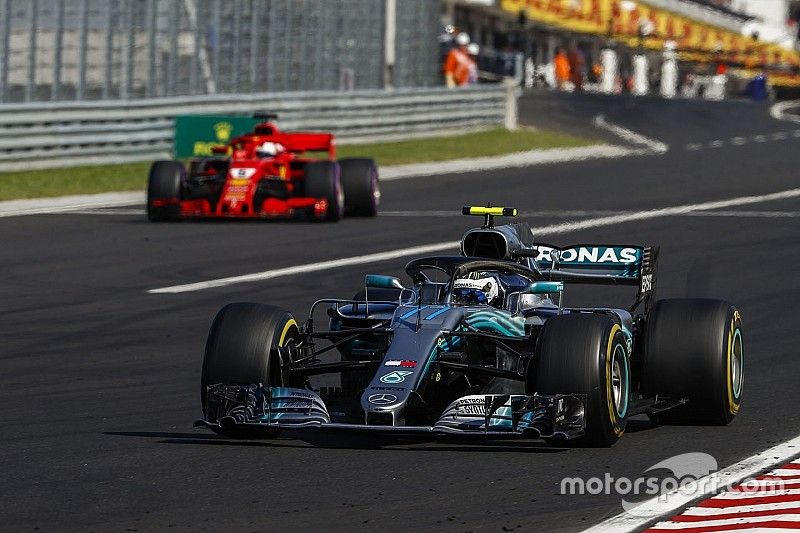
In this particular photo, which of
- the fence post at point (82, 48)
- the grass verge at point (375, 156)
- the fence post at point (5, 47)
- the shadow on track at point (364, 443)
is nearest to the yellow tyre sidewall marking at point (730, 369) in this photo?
the shadow on track at point (364, 443)

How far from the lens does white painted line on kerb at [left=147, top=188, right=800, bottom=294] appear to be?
645 inches

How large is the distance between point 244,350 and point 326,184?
12.8 meters

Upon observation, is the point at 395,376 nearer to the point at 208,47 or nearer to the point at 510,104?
the point at 208,47

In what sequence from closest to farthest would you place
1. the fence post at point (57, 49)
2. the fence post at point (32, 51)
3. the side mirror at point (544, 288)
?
the side mirror at point (544, 288), the fence post at point (32, 51), the fence post at point (57, 49)

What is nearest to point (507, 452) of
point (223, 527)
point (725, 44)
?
point (223, 527)

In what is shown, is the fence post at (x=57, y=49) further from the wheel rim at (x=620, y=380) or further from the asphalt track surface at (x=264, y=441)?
the wheel rim at (x=620, y=380)

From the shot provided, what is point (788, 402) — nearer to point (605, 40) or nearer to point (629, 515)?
point (629, 515)

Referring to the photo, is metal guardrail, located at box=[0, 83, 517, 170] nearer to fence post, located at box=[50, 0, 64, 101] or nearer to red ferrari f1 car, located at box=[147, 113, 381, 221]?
fence post, located at box=[50, 0, 64, 101]

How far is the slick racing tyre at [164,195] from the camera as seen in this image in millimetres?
21672

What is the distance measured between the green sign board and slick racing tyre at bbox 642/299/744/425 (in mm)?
18327

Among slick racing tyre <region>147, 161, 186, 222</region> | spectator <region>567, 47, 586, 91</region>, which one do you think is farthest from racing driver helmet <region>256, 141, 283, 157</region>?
spectator <region>567, 47, 586, 91</region>

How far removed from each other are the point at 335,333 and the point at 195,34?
25.9 metres

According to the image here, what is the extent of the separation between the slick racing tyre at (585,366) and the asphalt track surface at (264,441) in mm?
172

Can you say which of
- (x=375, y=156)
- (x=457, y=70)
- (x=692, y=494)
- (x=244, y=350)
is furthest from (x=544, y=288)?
(x=457, y=70)
